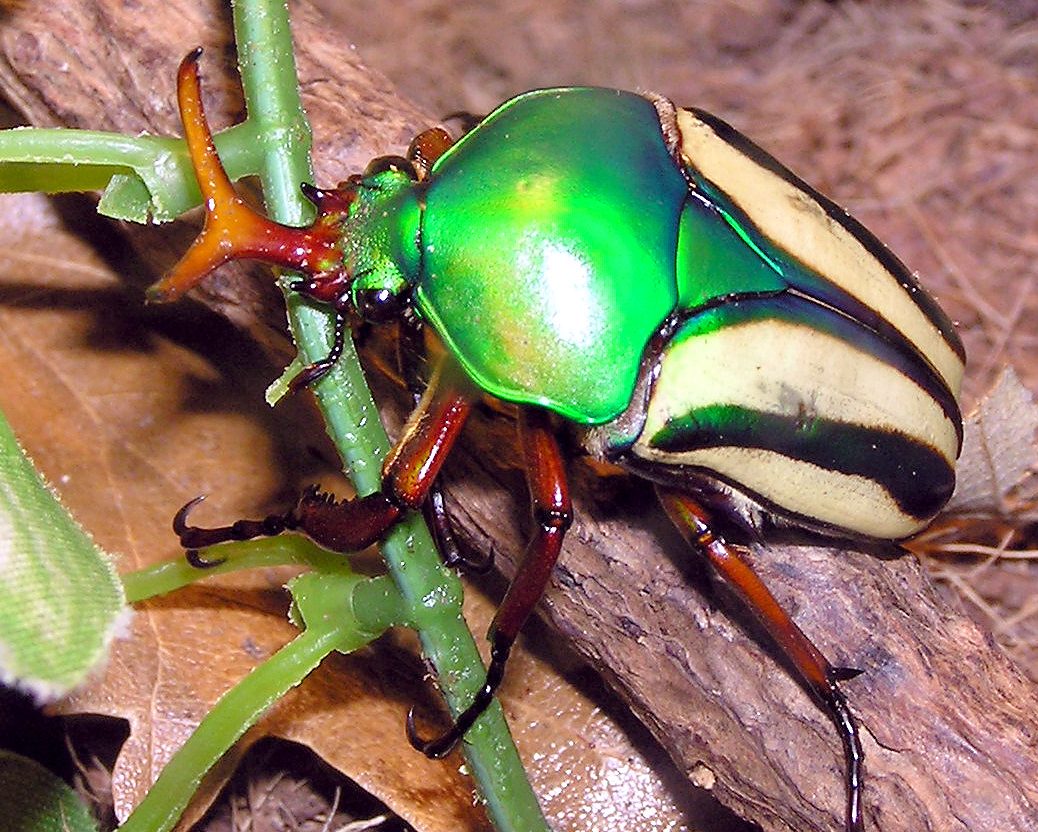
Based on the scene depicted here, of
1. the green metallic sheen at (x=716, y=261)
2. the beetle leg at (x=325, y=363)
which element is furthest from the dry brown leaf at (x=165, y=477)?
the green metallic sheen at (x=716, y=261)

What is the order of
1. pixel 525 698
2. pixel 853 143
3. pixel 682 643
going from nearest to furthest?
pixel 682 643
pixel 525 698
pixel 853 143

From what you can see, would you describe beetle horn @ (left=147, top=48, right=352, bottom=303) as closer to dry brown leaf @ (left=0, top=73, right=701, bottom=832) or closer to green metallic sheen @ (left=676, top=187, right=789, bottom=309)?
green metallic sheen @ (left=676, top=187, right=789, bottom=309)

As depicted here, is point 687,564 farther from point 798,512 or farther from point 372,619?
point 372,619

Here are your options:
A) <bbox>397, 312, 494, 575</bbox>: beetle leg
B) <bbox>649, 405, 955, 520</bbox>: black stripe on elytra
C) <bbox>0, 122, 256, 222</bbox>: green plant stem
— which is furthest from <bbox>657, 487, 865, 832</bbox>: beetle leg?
<bbox>0, 122, 256, 222</bbox>: green plant stem

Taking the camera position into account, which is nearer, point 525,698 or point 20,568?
point 20,568

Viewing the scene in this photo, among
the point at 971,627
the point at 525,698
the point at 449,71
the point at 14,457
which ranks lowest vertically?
the point at 525,698

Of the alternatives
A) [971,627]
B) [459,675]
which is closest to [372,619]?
[459,675]

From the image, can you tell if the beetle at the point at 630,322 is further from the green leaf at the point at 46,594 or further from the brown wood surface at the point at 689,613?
the green leaf at the point at 46,594
